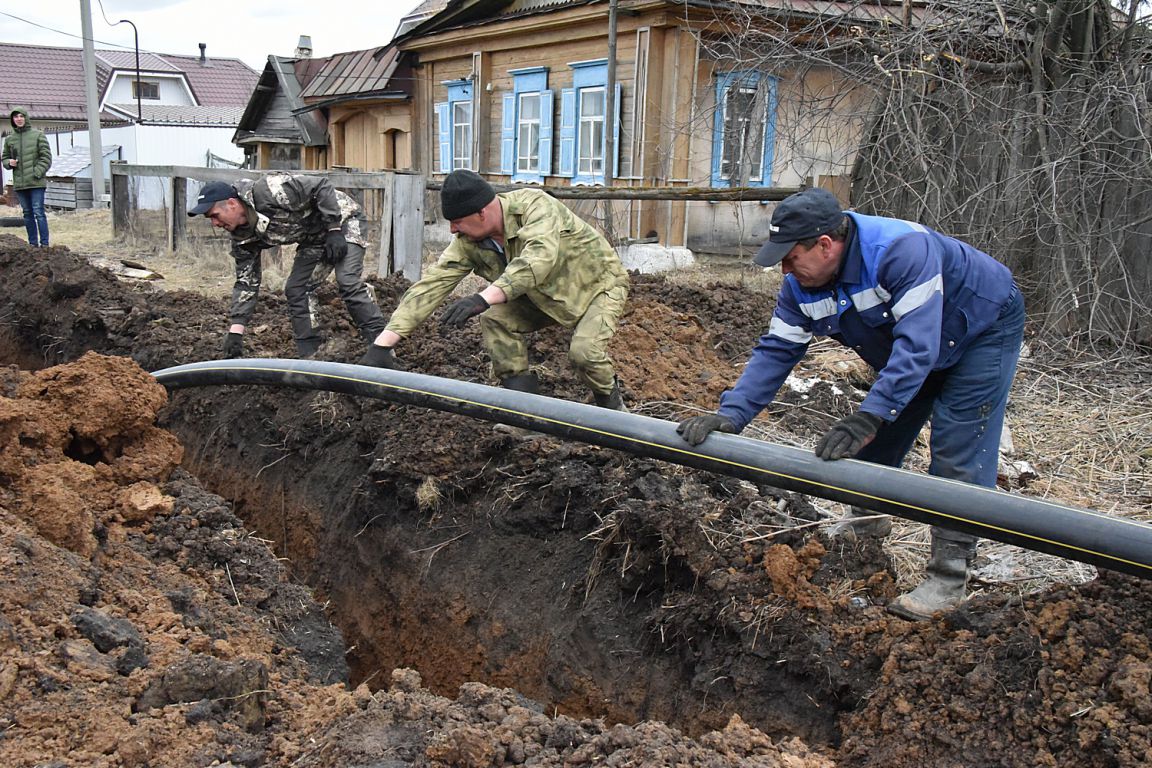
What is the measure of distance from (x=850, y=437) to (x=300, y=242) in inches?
197

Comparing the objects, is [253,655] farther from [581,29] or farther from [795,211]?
[581,29]

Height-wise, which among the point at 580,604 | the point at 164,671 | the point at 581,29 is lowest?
A: the point at 580,604

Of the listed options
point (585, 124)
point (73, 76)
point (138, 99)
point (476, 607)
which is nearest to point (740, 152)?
point (585, 124)

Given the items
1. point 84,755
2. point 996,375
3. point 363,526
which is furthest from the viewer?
point 363,526

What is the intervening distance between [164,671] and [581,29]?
1285cm

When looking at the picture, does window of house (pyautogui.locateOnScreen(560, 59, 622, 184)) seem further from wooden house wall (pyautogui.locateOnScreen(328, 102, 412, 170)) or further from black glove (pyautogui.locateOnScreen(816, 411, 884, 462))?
black glove (pyautogui.locateOnScreen(816, 411, 884, 462))

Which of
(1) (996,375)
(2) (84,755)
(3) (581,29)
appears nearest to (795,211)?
(1) (996,375)

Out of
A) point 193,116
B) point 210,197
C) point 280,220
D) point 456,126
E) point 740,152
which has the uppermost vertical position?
point 193,116

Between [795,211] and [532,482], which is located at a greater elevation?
[795,211]

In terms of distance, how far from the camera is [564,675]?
420cm

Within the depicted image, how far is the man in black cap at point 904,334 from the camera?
311 cm

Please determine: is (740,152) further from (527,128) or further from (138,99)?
(138,99)

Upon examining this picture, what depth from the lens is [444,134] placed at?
17.8m

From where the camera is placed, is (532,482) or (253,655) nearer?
(253,655)
